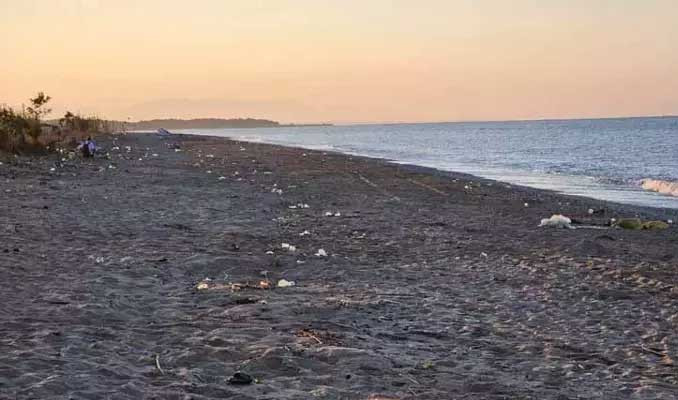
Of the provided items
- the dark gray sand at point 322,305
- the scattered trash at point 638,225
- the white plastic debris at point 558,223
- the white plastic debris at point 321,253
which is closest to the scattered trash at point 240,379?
the dark gray sand at point 322,305

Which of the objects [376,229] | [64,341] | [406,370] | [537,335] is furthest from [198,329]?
[376,229]

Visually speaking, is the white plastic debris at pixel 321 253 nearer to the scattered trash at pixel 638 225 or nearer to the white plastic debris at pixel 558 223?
the white plastic debris at pixel 558 223

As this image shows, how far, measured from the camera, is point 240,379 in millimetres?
4574

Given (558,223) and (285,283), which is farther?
(558,223)

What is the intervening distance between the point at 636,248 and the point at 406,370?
25.1 ft

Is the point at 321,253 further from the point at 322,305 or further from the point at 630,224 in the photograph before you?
the point at 630,224

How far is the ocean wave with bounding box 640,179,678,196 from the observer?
24.7 metres

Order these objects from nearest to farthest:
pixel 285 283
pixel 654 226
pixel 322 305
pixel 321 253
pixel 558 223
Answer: pixel 322 305, pixel 285 283, pixel 321 253, pixel 558 223, pixel 654 226

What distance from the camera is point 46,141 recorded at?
27.2 metres

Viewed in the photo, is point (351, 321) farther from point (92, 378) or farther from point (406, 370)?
point (92, 378)

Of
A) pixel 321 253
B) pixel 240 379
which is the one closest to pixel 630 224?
pixel 321 253

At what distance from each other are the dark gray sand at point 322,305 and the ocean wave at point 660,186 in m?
12.1

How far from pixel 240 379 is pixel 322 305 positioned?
2232 mm

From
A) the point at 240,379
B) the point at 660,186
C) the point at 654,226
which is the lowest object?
the point at 240,379
